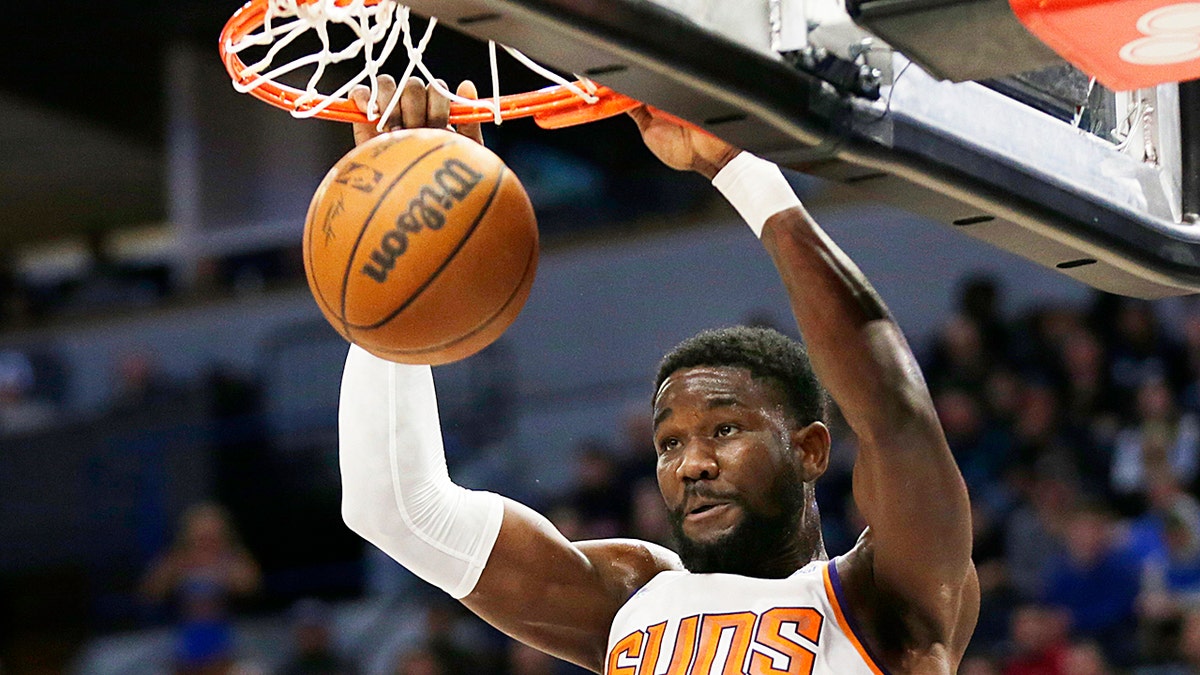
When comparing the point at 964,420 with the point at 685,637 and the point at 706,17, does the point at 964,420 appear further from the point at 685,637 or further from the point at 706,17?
the point at 706,17

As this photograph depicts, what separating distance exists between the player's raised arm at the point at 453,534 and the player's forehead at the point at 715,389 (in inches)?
15.3

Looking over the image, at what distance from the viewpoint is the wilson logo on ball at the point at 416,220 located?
2.53m

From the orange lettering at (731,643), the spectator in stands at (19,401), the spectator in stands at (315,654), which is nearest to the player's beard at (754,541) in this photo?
the orange lettering at (731,643)

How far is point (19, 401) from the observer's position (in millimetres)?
10953

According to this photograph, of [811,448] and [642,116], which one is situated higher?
[642,116]

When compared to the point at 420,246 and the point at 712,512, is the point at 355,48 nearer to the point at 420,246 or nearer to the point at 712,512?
the point at 420,246

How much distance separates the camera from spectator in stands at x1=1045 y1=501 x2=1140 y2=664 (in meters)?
6.62

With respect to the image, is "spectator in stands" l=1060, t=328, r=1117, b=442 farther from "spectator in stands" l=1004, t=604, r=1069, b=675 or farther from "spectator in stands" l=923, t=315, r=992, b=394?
"spectator in stands" l=1004, t=604, r=1069, b=675

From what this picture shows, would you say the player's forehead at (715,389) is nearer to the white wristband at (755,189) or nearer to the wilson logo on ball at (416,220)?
the white wristband at (755,189)

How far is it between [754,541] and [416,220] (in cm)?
90

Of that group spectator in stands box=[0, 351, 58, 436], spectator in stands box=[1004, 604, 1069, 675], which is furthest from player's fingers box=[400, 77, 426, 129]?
spectator in stands box=[0, 351, 58, 436]

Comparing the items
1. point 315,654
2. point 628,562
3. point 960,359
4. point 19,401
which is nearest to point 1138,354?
point 960,359

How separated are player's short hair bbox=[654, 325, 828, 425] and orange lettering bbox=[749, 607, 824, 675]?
37 centimetres

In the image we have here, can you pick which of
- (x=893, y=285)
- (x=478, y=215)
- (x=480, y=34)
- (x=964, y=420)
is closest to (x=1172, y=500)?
(x=964, y=420)
